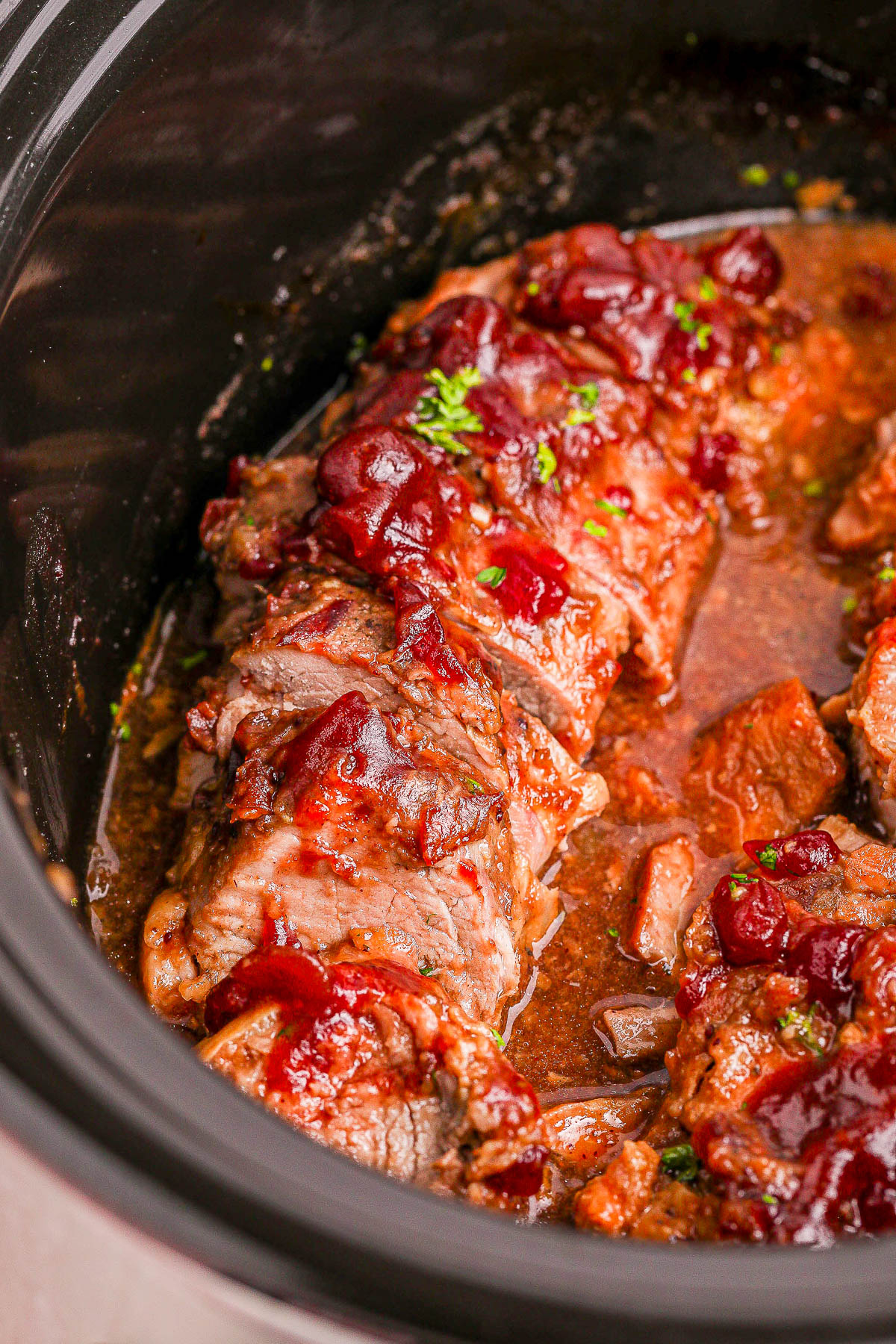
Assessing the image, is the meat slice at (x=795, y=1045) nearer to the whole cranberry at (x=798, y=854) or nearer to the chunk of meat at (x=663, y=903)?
the whole cranberry at (x=798, y=854)

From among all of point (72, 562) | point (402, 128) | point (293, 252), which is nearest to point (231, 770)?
point (72, 562)

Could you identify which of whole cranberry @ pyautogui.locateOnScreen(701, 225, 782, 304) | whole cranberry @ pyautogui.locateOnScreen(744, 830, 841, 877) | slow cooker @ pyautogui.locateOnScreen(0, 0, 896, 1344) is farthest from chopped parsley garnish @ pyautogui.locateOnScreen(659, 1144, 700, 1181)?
whole cranberry @ pyautogui.locateOnScreen(701, 225, 782, 304)

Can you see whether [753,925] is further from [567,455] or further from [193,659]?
[193,659]

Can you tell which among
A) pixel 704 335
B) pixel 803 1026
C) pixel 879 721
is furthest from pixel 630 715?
pixel 803 1026

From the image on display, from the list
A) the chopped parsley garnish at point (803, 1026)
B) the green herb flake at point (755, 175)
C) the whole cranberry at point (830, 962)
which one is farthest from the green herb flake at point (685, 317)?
the chopped parsley garnish at point (803, 1026)

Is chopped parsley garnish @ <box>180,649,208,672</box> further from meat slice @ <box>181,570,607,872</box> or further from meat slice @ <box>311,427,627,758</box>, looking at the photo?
meat slice @ <box>311,427,627,758</box>

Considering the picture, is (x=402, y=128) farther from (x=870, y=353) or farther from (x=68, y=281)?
(x=870, y=353)
